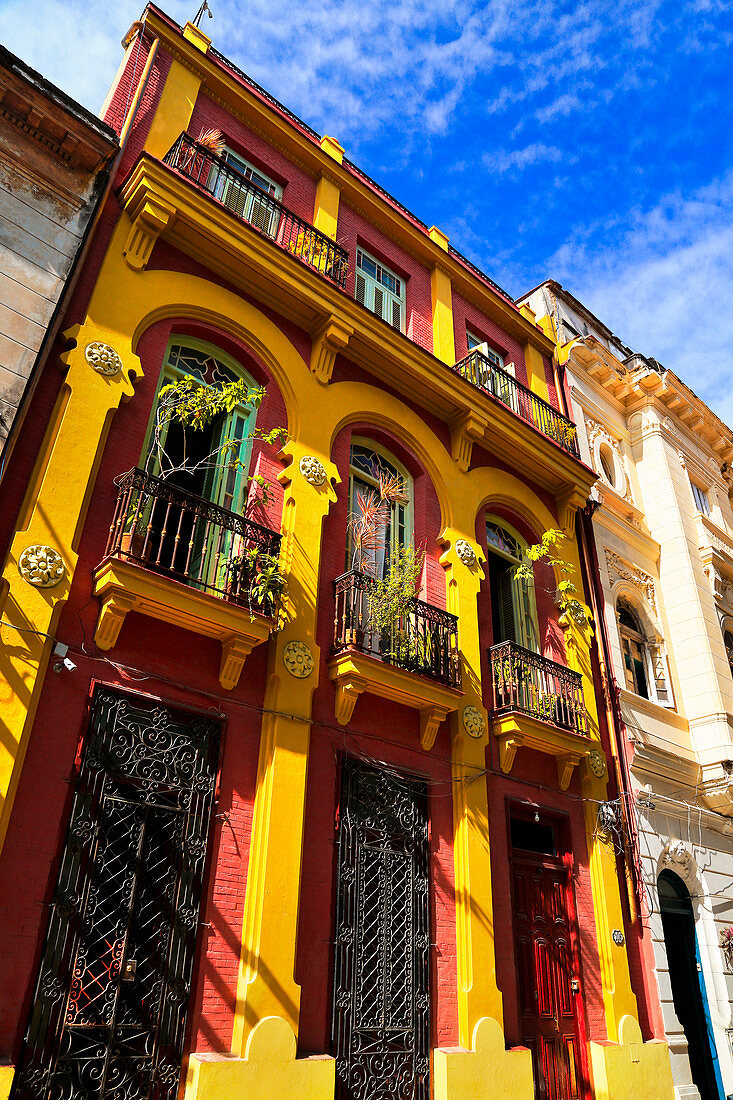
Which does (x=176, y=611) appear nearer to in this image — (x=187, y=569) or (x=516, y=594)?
(x=187, y=569)

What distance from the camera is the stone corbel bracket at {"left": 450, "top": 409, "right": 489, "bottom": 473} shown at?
12.4 meters

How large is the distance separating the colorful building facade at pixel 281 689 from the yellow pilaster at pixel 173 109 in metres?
0.07

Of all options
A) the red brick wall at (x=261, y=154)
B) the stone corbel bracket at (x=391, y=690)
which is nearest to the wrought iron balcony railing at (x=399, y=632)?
the stone corbel bracket at (x=391, y=690)

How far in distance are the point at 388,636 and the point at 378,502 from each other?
2351mm

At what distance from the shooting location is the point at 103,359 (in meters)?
8.29

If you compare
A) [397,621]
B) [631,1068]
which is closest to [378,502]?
[397,621]

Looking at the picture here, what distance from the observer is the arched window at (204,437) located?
8.86m

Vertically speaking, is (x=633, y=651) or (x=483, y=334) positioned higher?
(x=483, y=334)

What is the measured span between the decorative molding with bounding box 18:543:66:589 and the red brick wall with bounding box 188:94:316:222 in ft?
23.1

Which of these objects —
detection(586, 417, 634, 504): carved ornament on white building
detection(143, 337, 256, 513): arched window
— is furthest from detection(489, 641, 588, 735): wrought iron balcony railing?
detection(586, 417, 634, 504): carved ornament on white building

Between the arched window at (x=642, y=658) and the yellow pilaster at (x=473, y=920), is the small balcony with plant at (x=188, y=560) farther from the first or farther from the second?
the arched window at (x=642, y=658)

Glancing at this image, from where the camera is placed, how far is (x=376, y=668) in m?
8.93

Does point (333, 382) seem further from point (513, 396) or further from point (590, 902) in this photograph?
point (590, 902)

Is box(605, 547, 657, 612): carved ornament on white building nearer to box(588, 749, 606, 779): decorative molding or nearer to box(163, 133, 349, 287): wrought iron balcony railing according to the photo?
box(588, 749, 606, 779): decorative molding
